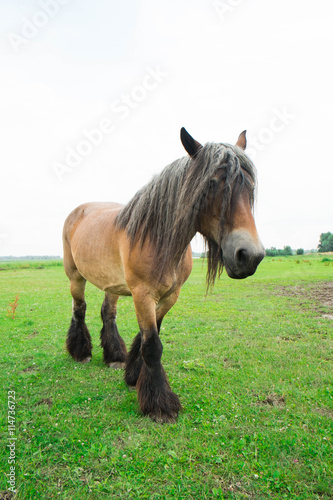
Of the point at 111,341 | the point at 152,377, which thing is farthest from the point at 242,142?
the point at 111,341

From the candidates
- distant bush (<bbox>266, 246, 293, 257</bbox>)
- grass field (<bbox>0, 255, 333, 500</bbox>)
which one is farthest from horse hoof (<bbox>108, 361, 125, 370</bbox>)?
distant bush (<bbox>266, 246, 293, 257</bbox>)

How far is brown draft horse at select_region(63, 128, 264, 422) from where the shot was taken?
7.98 feet

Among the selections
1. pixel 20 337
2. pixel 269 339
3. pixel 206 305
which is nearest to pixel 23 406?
pixel 20 337

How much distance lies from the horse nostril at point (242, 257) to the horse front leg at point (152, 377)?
Result: 1.28m

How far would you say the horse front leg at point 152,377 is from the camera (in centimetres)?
316

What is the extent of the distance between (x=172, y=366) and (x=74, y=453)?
7.44 ft

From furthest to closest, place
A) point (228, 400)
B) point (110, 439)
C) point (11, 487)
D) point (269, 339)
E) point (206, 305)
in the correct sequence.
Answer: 1. point (206, 305)
2. point (269, 339)
3. point (228, 400)
4. point (110, 439)
5. point (11, 487)

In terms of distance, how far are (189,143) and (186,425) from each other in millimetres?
2982

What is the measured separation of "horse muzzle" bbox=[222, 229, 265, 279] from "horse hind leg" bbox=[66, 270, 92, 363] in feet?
12.1

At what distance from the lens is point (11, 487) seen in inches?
87.3

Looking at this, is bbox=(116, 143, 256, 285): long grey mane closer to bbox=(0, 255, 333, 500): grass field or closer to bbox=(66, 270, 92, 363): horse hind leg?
bbox=(0, 255, 333, 500): grass field

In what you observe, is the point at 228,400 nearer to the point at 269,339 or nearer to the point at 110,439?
the point at 110,439

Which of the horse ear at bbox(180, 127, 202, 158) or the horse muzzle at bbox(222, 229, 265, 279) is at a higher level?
the horse ear at bbox(180, 127, 202, 158)

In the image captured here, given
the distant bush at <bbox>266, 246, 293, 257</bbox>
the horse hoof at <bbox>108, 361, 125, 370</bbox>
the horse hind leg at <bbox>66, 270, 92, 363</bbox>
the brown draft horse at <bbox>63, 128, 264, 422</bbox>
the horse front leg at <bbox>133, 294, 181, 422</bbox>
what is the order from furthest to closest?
the distant bush at <bbox>266, 246, 293, 257</bbox>, the horse hind leg at <bbox>66, 270, 92, 363</bbox>, the horse hoof at <bbox>108, 361, 125, 370</bbox>, the horse front leg at <bbox>133, 294, 181, 422</bbox>, the brown draft horse at <bbox>63, 128, 264, 422</bbox>
